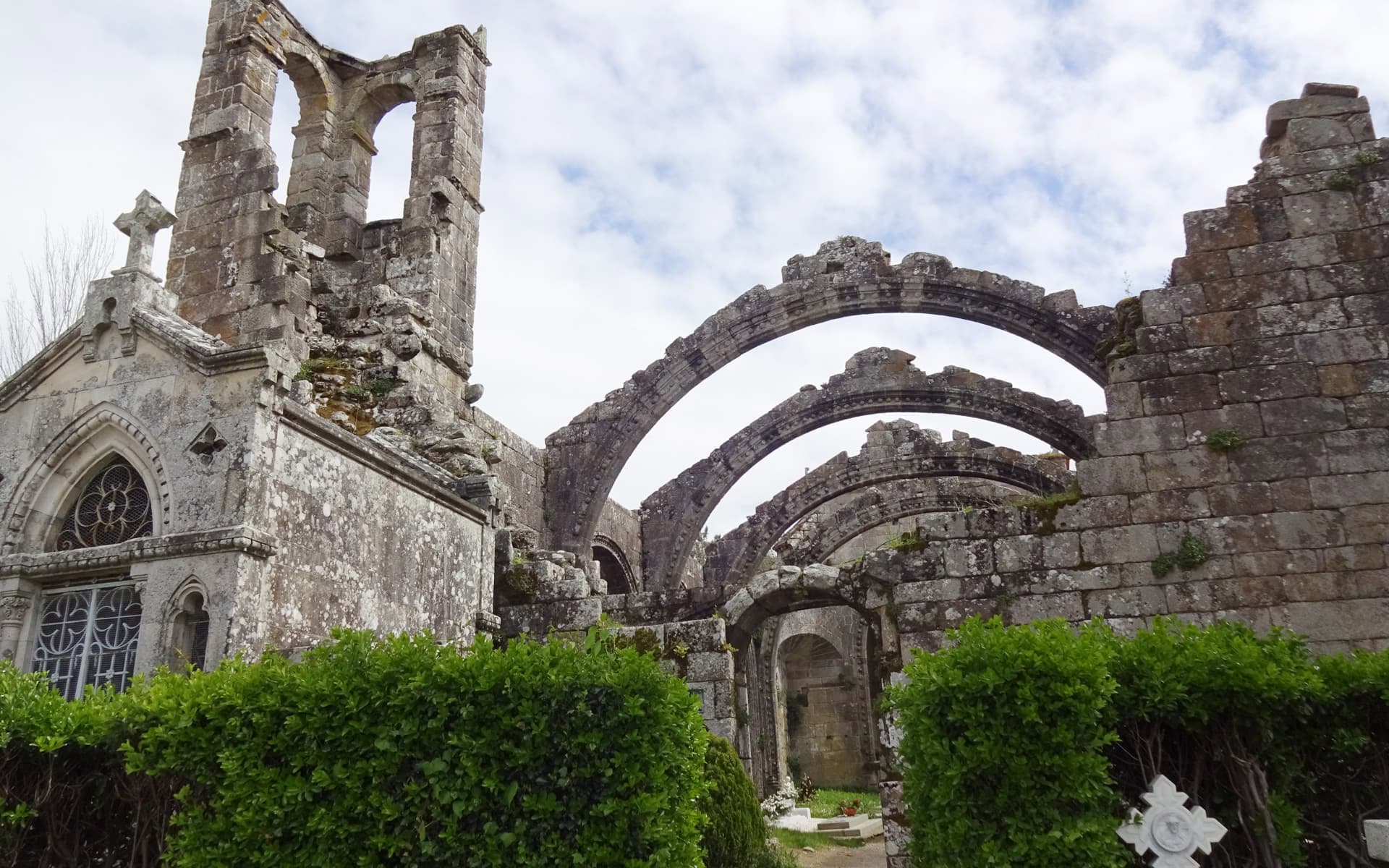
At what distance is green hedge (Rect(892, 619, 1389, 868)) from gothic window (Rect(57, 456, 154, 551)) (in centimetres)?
438

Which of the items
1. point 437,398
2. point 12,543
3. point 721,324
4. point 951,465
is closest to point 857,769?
point 951,465

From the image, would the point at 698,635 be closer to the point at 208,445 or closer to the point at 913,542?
the point at 913,542

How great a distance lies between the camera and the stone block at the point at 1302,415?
6320 mm

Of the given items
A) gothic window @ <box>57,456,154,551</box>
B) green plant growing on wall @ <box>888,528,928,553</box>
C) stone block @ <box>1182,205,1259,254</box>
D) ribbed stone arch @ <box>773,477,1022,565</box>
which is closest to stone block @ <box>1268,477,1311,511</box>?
stone block @ <box>1182,205,1259,254</box>

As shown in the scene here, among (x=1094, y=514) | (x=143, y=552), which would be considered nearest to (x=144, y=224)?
Result: (x=143, y=552)

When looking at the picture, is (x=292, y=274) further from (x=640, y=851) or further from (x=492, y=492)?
(x=640, y=851)

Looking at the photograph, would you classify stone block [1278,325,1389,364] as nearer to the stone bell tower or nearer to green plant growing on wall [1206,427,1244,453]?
green plant growing on wall [1206,427,1244,453]

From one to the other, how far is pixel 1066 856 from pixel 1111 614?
361 centimetres

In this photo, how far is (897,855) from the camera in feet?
20.0

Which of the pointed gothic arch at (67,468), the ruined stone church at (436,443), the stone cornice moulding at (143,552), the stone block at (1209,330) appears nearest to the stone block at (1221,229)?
the ruined stone church at (436,443)

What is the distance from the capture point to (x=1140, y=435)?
21.8 ft

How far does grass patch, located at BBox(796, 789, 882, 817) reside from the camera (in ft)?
47.1

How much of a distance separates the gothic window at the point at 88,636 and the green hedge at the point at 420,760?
53.7 inches

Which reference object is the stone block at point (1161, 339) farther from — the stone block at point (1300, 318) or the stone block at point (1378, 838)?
the stone block at point (1378, 838)
